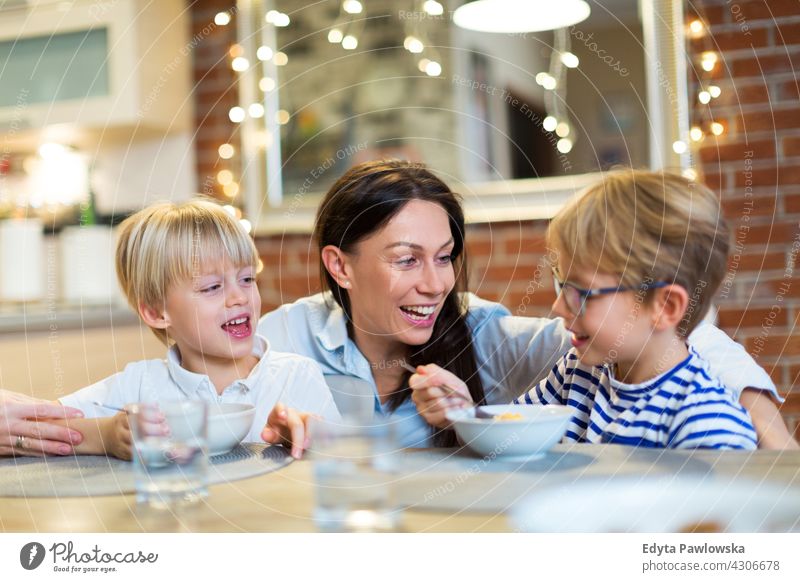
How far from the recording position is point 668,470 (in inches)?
20.2

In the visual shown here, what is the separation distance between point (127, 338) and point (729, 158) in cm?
63

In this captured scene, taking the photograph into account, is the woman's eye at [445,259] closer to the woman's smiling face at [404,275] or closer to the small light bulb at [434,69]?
the woman's smiling face at [404,275]

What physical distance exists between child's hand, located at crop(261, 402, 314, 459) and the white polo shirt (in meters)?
0.06

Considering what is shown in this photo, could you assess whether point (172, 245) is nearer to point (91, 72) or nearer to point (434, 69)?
point (434, 69)

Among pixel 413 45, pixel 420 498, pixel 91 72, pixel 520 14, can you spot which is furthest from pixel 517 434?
pixel 91 72

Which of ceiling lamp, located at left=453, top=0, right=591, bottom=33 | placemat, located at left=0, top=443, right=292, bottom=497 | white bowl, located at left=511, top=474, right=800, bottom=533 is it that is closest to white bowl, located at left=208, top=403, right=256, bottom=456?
placemat, located at left=0, top=443, right=292, bottom=497

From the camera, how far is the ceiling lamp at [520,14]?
2.66 feet

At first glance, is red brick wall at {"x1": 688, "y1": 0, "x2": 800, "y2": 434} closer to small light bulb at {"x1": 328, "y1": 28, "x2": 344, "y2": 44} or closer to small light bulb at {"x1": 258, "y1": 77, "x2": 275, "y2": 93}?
small light bulb at {"x1": 328, "y1": 28, "x2": 344, "y2": 44}

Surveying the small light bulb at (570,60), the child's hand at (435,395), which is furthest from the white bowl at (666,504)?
the small light bulb at (570,60)

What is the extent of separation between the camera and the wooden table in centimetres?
A: 49

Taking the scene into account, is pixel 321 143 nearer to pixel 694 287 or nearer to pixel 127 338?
pixel 127 338

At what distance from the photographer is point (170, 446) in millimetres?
548

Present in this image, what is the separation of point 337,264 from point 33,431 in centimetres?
Result: 29

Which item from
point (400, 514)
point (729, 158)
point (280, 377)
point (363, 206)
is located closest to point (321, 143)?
point (363, 206)
